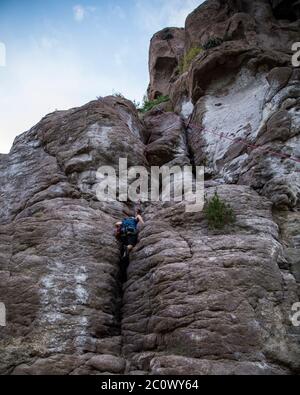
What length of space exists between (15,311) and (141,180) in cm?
723

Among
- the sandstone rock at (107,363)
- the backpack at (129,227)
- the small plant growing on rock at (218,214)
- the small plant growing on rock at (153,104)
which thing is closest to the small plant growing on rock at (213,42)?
the small plant growing on rock at (153,104)

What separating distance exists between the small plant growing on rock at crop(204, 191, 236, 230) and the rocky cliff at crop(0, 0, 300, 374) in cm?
26

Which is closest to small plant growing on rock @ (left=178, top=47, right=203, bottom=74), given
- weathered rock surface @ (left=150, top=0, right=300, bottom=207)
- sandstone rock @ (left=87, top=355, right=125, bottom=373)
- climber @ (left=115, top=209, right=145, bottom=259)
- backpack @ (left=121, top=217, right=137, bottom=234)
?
weathered rock surface @ (left=150, top=0, right=300, bottom=207)

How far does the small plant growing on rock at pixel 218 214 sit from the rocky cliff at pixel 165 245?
26 centimetres

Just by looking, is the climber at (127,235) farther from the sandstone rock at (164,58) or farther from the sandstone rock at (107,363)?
the sandstone rock at (164,58)

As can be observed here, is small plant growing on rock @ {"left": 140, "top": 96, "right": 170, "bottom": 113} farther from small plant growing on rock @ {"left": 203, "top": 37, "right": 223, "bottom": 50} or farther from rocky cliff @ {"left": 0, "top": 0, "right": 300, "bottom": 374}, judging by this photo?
rocky cliff @ {"left": 0, "top": 0, "right": 300, "bottom": 374}

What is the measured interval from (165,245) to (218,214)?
1.71 m

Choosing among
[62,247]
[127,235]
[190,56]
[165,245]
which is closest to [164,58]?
[190,56]

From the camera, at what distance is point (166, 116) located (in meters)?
Answer: 21.0

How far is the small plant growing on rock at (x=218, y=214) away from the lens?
37.2 feet

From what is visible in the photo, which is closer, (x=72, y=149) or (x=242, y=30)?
(x=72, y=149)

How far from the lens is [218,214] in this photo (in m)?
11.4
